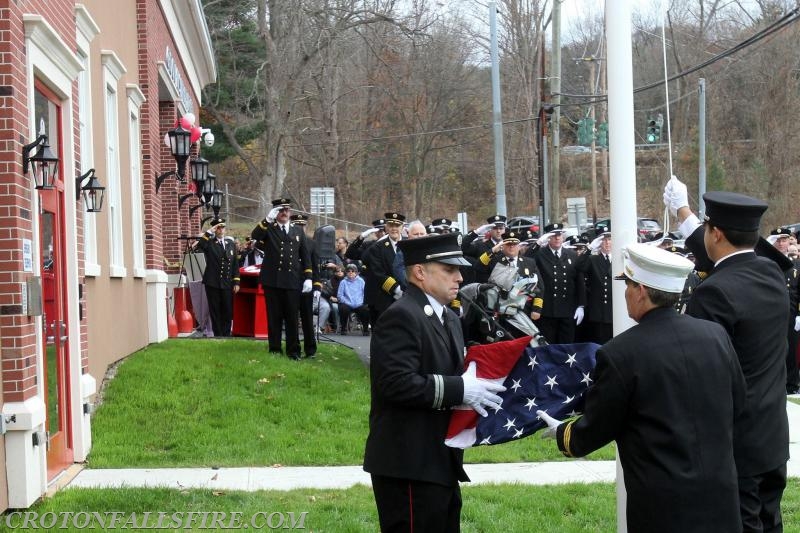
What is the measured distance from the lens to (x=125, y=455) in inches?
→ 387

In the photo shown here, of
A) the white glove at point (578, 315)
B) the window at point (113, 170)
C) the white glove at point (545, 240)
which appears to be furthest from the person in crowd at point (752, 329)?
the white glove at point (545, 240)

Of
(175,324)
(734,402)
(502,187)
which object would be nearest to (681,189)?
(734,402)

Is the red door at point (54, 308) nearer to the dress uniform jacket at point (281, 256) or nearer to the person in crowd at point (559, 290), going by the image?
the dress uniform jacket at point (281, 256)

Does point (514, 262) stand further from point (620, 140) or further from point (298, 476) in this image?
point (620, 140)

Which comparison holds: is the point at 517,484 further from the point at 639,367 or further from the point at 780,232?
the point at 780,232

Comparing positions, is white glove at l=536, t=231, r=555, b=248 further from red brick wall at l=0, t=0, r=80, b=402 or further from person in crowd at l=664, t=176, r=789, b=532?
person in crowd at l=664, t=176, r=789, b=532

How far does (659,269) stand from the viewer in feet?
13.5

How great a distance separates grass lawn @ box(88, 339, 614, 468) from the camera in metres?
10.0

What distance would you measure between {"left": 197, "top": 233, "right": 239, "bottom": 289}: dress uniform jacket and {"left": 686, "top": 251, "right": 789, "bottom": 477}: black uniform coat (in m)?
14.0

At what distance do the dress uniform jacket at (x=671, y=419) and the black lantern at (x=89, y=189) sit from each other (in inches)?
293

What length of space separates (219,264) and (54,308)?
31.3 feet

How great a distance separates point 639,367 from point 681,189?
2548 millimetres

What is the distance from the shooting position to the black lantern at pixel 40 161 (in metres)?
7.84

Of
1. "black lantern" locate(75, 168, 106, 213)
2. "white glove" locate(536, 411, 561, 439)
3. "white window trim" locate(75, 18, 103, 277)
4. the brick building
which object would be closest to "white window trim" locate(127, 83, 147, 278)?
the brick building
